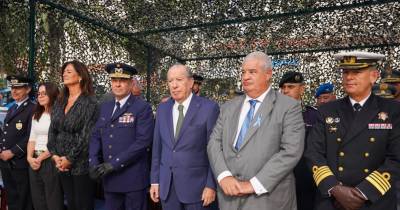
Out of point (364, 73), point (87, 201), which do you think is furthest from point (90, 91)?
point (364, 73)

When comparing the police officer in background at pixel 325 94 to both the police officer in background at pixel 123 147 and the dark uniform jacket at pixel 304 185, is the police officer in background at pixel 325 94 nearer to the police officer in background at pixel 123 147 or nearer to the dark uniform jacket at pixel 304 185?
the dark uniform jacket at pixel 304 185

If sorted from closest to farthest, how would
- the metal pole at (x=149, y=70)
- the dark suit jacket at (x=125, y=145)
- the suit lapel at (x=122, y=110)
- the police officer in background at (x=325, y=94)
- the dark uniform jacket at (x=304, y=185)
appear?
the dark uniform jacket at (x=304, y=185), the dark suit jacket at (x=125, y=145), the suit lapel at (x=122, y=110), the police officer in background at (x=325, y=94), the metal pole at (x=149, y=70)

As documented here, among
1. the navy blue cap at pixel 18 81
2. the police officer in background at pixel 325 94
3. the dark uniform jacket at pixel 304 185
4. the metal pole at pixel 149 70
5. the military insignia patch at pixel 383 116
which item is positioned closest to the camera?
the military insignia patch at pixel 383 116

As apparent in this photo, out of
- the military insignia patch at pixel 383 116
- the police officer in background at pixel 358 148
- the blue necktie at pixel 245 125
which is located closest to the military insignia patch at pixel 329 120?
the police officer in background at pixel 358 148

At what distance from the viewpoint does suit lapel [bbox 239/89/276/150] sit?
8.58 ft

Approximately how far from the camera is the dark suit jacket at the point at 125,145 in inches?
131

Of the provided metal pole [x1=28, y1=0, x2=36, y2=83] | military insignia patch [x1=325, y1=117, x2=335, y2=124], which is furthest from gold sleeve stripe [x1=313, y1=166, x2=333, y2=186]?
metal pole [x1=28, y1=0, x2=36, y2=83]

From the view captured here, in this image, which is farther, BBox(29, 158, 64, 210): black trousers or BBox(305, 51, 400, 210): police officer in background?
BBox(29, 158, 64, 210): black trousers

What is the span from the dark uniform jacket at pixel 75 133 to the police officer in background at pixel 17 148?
81 centimetres

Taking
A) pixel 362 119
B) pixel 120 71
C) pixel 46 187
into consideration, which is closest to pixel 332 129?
pixel 362 119

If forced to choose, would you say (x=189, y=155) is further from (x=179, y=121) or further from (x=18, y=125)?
(x=18, y=125)

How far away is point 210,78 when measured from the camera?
8188 mm

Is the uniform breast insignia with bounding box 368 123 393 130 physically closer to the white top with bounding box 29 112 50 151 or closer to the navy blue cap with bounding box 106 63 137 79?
the navy blue cap with bounding box 106 63 137 79

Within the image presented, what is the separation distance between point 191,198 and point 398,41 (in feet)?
15.7
